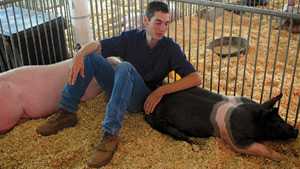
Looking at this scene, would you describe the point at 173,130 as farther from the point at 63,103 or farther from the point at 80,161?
the point at 63,103

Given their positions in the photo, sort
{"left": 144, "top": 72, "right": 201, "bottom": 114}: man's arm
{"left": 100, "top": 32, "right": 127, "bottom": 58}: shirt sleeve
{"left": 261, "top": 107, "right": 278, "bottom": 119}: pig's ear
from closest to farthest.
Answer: {"left": 261, "top": 107, "right": 278, "bottom": 119}: pig's ear < {"left": 144, "top": 72, "right": 201, "bottom": 114}: man's arm < {"left": 100, "top": 32, "right": 127, "bottom": 58}: shirt sleeve

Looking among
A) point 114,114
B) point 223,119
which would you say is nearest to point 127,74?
point 114,114

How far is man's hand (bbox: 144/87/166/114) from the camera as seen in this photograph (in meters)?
2.80

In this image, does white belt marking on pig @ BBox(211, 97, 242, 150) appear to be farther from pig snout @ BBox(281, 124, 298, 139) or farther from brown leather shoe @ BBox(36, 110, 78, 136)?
brown leather shoe @ BBox(36, 110, 78, 136)

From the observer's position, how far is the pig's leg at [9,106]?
298cm

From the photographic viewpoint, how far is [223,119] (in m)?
2.64

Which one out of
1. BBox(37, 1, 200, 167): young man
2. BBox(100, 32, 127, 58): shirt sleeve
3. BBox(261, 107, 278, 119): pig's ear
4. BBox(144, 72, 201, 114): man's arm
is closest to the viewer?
BBox(261, 107, 278, 119): pig's ear

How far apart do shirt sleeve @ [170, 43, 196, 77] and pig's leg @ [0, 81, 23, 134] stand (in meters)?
1.29

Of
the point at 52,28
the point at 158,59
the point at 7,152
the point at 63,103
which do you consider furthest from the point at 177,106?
the point at 52,28

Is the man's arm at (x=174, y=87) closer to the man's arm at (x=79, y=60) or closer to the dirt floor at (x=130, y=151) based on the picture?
the dirt floor at (x=130, y=151)

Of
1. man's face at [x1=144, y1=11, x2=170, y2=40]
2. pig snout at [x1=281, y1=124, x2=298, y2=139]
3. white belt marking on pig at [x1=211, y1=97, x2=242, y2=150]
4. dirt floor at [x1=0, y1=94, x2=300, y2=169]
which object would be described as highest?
man's face at [x1=144, y1=11, x2=170, y2=40]

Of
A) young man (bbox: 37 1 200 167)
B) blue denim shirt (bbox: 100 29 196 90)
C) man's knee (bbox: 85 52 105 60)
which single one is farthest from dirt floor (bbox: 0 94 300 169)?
man's knee (bbox: 85 52 105 60)

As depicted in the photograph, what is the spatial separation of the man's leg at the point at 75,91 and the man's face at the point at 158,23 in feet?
1.45

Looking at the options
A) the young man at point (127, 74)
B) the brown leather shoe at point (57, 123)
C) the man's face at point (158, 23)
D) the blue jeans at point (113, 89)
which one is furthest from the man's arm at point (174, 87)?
the brown leather shoe at point (57, 123)
